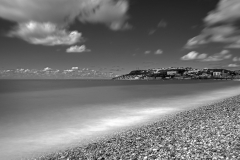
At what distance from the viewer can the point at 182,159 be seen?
21.5 feet

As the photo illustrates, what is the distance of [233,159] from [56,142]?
1174 cm

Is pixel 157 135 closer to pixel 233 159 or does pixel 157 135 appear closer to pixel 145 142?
pixel 145 142

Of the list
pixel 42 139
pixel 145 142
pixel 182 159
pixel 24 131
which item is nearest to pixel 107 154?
pixel 145 142

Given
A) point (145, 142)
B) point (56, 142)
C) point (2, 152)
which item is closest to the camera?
point (145, 142)

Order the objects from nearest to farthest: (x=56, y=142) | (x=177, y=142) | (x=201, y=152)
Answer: (x=201, y=152), (x=177, y=142), (x=56, y=142)

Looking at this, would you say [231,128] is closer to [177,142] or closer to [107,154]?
[177,142]

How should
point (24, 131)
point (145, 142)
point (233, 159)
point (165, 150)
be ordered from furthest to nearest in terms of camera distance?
point (24, 131), point (145, 142), point (165, 150), point (233, 159)

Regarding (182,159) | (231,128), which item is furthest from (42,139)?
(231,128)

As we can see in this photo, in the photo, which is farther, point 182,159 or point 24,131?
point 24,131

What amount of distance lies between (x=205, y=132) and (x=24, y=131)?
53.5 ft

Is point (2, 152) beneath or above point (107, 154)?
beneath

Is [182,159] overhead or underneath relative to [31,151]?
overhead

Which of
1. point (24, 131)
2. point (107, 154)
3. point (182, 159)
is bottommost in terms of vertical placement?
point (24, 131)

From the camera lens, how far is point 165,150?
7582 mm
